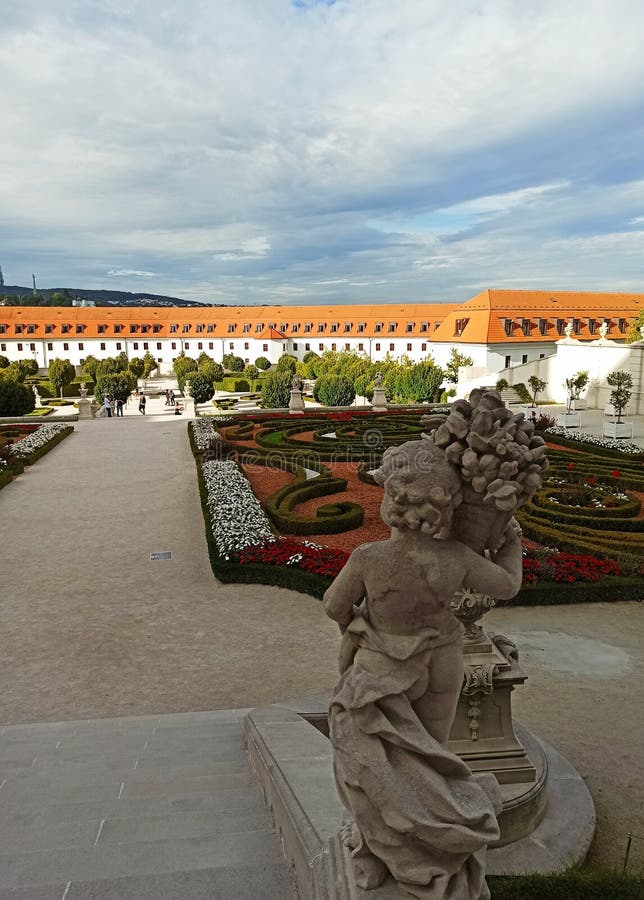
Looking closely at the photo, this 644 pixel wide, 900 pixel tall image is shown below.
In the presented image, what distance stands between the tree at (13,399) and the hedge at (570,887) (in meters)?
Answer: 32.7

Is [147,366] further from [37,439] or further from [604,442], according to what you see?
[604,442]

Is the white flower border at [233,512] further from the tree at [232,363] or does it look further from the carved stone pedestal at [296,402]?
the tree at [232,363]

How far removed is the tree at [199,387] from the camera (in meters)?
37.1

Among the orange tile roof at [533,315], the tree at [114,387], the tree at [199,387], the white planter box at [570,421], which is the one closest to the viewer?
the white planter box at [570,421]

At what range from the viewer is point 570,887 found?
138 inches

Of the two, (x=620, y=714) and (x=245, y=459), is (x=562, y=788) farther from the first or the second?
(x=245, y=459)

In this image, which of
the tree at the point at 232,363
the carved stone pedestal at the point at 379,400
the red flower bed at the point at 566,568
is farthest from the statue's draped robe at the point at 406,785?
the tree at the point at 232,363

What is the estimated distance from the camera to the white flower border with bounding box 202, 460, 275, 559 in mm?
11266

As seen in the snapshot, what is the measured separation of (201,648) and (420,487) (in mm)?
6345

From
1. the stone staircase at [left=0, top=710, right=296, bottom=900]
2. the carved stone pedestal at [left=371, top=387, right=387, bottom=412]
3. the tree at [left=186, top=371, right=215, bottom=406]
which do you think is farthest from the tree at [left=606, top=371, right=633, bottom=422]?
the stone staircase at [left=0, top=710, right=296, bottom=900]

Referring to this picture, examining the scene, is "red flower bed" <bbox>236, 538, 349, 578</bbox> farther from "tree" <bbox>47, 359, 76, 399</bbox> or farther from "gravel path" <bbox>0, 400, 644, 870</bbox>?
"tree" <bbox>47, 359, 76, 399</bbox>

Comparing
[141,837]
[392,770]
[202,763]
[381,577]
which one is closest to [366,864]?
[392,770]

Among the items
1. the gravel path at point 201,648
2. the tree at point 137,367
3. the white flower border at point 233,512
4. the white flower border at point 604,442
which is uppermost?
the tree at point 137,367

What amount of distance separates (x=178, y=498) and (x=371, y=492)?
16.4ft
